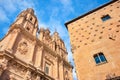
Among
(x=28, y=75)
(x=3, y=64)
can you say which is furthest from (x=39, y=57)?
(x=3, y=64)

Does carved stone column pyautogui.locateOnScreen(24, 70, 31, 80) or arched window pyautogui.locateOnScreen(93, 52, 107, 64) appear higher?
carved stone column pyautogui.locateOnScreen(24, 70, 31, 80)

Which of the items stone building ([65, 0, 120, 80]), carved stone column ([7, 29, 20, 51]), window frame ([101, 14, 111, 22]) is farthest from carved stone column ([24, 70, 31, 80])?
window frame ([101, 14, 111, 22])

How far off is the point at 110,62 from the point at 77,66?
2.19 meters

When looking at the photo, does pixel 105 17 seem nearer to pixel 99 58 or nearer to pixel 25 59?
pixel 99 58

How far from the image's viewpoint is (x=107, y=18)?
31.1ft

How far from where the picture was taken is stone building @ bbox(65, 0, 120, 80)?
6.88 meters

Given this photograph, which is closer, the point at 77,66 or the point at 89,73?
the point at 89,73

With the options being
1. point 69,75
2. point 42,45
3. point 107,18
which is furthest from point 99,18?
point 69,75

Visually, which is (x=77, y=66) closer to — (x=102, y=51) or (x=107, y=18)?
(x=102, y=51)

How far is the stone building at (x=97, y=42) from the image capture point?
6.88 m

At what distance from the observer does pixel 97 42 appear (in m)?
8.41

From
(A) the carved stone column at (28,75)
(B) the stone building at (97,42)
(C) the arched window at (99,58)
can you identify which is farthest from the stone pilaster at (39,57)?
(C) the arched window at (99,58)

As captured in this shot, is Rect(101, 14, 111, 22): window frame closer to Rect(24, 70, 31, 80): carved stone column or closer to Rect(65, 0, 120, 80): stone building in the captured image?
Rect(65, 0, 120, 80): stone building

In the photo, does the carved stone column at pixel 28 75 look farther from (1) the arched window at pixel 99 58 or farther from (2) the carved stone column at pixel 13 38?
(1) the arched window at pixel 99 58
